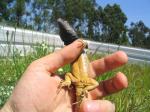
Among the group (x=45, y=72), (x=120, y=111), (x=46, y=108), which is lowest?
(x=120, y=111)

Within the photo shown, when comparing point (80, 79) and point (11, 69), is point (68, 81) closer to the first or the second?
point (80, 79)

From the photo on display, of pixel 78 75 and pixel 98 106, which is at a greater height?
pixel 78 75

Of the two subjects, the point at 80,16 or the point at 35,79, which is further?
the point at 80,16

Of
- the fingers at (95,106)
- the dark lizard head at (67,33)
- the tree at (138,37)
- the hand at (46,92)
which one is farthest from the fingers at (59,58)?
the tree at (138,37)

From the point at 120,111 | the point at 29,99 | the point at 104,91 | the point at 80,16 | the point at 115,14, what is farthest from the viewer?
the point at 115,14

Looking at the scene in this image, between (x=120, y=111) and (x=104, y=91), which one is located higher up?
(x=104, y=91)

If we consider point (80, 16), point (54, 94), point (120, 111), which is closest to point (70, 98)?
point (54, 94)

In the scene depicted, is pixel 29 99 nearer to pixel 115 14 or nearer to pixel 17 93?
pixel 17 93

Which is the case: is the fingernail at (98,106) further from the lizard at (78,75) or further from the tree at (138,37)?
the tree at (138,37)

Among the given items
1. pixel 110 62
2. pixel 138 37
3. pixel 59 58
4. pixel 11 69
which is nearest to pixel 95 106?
pixel 59 58
